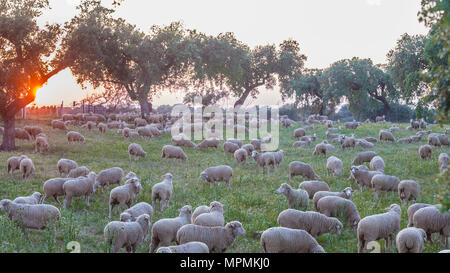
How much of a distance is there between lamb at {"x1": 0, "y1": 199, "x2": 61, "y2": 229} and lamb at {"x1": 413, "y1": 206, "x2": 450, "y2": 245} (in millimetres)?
8285

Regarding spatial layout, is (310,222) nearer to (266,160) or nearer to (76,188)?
(76,188)

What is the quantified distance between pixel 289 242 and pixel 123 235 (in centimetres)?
330

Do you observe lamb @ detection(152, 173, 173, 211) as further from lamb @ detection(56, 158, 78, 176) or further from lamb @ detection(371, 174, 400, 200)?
lamb @ detection(371, 174, 400, 200)

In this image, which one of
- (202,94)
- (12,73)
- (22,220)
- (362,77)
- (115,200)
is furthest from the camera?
(202,94)

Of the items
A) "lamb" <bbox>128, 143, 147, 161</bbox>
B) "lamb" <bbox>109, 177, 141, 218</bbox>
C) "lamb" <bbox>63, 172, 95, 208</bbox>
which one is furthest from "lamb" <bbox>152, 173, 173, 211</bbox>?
"lamb" <bbox>128, 143, 147, 161</bbox>

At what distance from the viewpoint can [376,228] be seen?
29.1 ft

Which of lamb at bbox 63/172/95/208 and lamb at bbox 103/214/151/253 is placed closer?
lamb at bbox 103/214/151/253

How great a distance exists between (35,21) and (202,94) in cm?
4929

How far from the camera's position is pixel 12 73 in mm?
24562

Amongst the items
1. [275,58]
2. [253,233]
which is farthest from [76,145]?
[275,58]

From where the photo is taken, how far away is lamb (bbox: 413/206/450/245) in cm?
926

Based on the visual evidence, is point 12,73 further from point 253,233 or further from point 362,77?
point 362,77

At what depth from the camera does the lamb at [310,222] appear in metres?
9.60

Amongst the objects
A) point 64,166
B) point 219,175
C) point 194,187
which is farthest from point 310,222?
point 64,166
